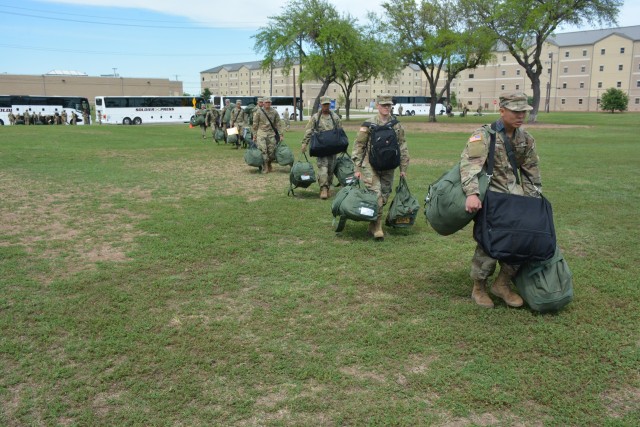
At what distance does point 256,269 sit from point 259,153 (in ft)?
22.3

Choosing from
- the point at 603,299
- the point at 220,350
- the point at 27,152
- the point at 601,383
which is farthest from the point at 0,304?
the point at 27,152

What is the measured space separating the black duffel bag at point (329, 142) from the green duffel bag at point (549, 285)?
4.60m

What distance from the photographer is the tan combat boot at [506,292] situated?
4.25 metres

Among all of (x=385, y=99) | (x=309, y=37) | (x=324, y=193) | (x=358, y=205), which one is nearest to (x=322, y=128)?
(x=324, y=193)

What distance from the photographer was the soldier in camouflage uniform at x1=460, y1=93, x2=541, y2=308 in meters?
3.90

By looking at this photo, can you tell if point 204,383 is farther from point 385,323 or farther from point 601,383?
point 601,383

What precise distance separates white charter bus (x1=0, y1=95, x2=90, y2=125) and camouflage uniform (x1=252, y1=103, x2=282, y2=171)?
3902 cm

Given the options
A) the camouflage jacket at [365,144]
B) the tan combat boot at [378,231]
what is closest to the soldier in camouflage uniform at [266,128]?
the camouflage jacket at [365,144]

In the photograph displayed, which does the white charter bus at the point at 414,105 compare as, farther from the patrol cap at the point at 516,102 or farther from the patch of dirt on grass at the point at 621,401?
the patch of dirt on grass at the point at 621,401

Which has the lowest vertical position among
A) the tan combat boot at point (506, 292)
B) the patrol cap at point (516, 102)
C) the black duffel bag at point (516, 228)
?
the tan combat boot at point (506, 292)

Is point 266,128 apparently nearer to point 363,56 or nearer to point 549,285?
point 549,285

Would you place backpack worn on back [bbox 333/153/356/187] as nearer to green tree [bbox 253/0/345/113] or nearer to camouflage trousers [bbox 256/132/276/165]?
camouflage trousers [bbox 256/132/276/165]

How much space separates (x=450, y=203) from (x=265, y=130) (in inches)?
311

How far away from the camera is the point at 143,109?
4656cm
